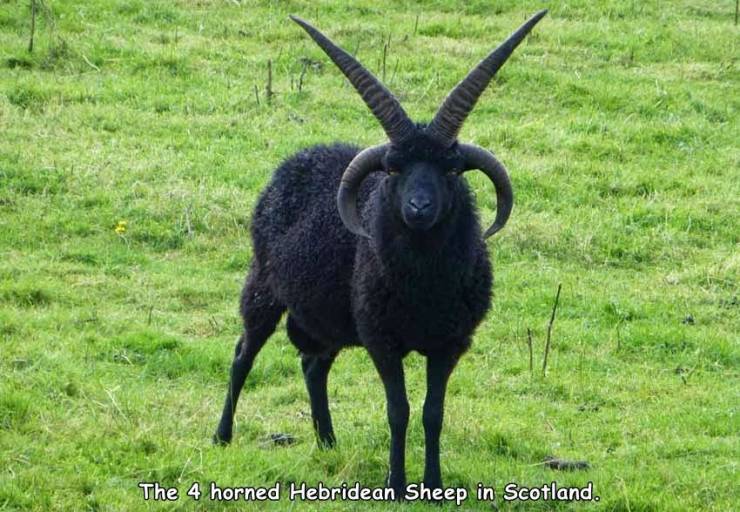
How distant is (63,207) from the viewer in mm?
14430

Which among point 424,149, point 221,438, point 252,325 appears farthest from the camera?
point 252,325

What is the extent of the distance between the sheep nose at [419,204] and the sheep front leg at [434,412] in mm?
1047

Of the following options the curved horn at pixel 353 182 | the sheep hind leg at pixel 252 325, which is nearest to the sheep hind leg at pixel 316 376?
the sheep hind leg at pixel 252 325

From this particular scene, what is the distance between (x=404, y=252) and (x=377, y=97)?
37.8 inches

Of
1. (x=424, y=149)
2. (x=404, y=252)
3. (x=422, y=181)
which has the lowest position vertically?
(x=404, y=252)

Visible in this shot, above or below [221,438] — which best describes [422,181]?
above

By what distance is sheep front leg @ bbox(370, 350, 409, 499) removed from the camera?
841 centimetres

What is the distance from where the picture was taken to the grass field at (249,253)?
28.7 feet

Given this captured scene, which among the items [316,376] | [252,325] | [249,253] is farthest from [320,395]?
[249,253]

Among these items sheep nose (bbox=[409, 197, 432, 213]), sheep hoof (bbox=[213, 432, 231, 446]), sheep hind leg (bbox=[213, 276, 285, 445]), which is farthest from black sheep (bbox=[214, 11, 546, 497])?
sheep hoof (bbox=[213, 432, 231, 446])

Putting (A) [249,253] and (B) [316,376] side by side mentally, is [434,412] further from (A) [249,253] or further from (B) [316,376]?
(A) [249,253]

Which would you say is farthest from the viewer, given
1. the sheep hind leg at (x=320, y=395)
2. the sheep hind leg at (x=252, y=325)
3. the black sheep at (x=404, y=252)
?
the sheep hind leg at (x=252, y=325)

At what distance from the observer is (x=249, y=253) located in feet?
44.7

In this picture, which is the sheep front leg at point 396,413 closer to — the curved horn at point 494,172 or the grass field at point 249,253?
the grass field at point 249,253
